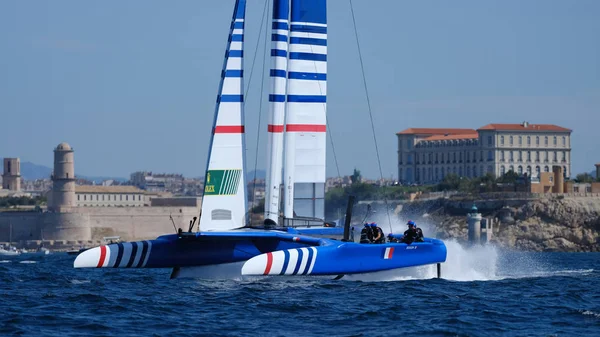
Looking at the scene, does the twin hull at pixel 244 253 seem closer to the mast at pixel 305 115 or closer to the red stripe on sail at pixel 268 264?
the red stripe on sail at pixel 268 264

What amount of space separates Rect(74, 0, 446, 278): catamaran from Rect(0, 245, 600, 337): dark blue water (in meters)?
0.48

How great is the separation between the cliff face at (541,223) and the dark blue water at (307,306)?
5659 centimetres

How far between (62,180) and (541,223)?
4266 cm

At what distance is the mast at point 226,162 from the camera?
79.2 ft

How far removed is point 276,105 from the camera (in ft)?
86.1

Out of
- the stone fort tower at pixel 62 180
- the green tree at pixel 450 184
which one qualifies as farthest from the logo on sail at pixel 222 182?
the green tree at pixel 450 184

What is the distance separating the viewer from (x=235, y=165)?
955 inches

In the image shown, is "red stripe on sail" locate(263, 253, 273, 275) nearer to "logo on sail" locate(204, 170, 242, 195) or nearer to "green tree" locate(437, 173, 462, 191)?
"logo on sail" locate(204, 170, 242, 195)

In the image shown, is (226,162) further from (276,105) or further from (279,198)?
(276,105)

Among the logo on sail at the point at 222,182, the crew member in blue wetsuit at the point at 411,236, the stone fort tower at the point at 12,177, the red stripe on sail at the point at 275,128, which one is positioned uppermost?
the stone fort tower at the point at 12,177

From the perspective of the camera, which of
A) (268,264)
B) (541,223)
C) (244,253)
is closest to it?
(268,264)

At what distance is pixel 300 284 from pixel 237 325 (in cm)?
630

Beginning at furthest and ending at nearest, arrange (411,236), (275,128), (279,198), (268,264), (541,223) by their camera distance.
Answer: (541,223) < (275,128) < (279,198) < (411,236) < (268,264)

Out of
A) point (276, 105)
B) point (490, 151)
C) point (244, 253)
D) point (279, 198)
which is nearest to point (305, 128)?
point (276, 105)
